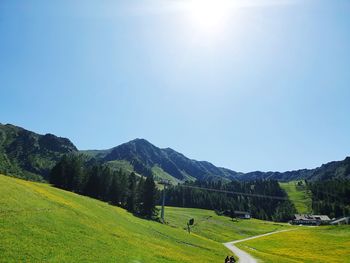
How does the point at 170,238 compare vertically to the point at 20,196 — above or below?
below

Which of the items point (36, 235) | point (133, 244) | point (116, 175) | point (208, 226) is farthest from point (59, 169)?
point (36, 235)

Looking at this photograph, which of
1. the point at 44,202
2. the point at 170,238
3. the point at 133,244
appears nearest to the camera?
the point at 133,244

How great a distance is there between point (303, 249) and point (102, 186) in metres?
64.7

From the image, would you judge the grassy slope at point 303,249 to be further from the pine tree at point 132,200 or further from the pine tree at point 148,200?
the pine tree at point 132,200

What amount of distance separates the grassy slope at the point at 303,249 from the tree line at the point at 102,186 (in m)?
33.3

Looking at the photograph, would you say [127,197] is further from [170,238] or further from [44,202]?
[44,202]

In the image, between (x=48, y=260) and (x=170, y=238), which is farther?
(x=170, y=238)

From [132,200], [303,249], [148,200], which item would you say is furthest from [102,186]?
[303,249]

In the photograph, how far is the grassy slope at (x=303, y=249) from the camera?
77000 mm

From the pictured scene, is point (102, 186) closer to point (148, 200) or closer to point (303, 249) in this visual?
point (148, 200)

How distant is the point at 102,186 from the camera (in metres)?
122

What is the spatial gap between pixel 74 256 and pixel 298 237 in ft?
330

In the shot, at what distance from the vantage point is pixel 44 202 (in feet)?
174

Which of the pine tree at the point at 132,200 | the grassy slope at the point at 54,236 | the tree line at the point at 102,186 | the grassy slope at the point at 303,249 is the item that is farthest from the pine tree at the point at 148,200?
the grassy slope at the point at 54,236
